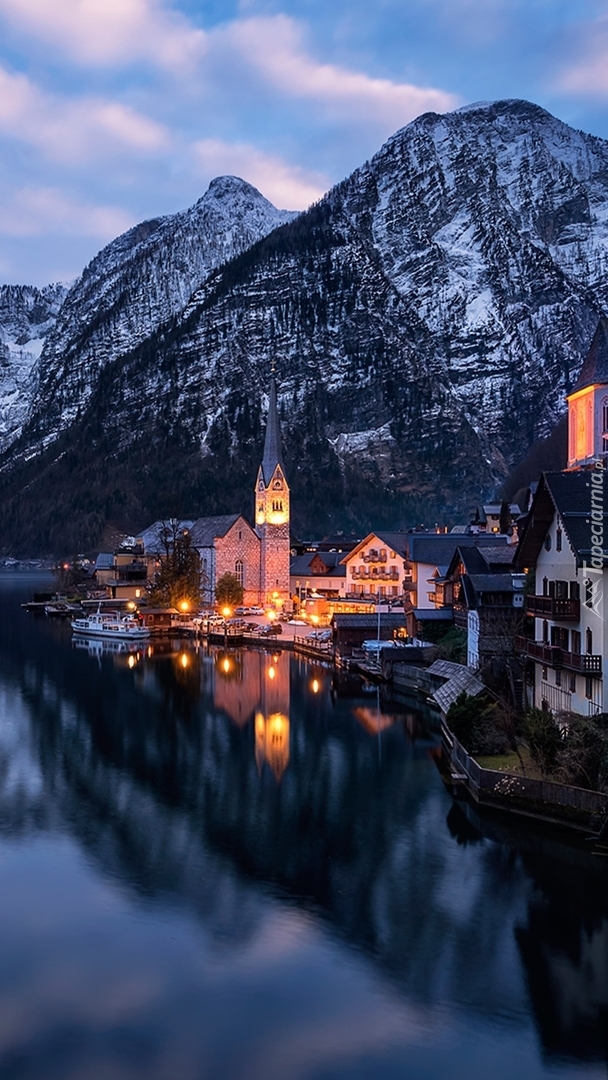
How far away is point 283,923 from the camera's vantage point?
65.0ft

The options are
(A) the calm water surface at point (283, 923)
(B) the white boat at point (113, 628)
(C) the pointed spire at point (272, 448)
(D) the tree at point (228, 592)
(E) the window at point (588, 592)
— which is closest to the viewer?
(A) the calm water surface at point (283, 923)

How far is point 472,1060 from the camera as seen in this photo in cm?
1484

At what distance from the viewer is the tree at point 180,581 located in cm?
8869

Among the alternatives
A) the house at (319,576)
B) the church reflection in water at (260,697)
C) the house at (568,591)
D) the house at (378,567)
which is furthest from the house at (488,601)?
the house at (319,576)

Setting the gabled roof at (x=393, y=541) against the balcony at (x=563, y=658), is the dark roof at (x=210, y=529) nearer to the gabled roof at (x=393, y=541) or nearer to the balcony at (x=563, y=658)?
the gabled roof at (x=393, y=541)

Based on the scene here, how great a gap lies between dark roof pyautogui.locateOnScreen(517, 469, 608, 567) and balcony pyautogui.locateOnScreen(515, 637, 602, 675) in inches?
106

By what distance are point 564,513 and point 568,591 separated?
2667mm

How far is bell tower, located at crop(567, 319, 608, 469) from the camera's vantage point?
136 feet

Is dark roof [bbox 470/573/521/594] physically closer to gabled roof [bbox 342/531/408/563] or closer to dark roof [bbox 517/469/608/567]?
dark roof [bbox 517/469/608/567]

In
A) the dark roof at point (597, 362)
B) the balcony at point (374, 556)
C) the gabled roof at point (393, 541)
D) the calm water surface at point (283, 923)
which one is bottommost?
the calm water surface at point (283, 923)

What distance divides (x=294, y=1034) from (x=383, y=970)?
2.86 m

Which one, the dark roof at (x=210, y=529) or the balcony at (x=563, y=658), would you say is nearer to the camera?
the balcony at (x=563, y=658)

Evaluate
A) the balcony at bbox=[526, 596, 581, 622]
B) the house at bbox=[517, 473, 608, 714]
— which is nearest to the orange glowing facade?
the house at bbox=[517, 473, 608, 714]

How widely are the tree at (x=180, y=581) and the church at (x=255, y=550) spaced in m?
2.10
